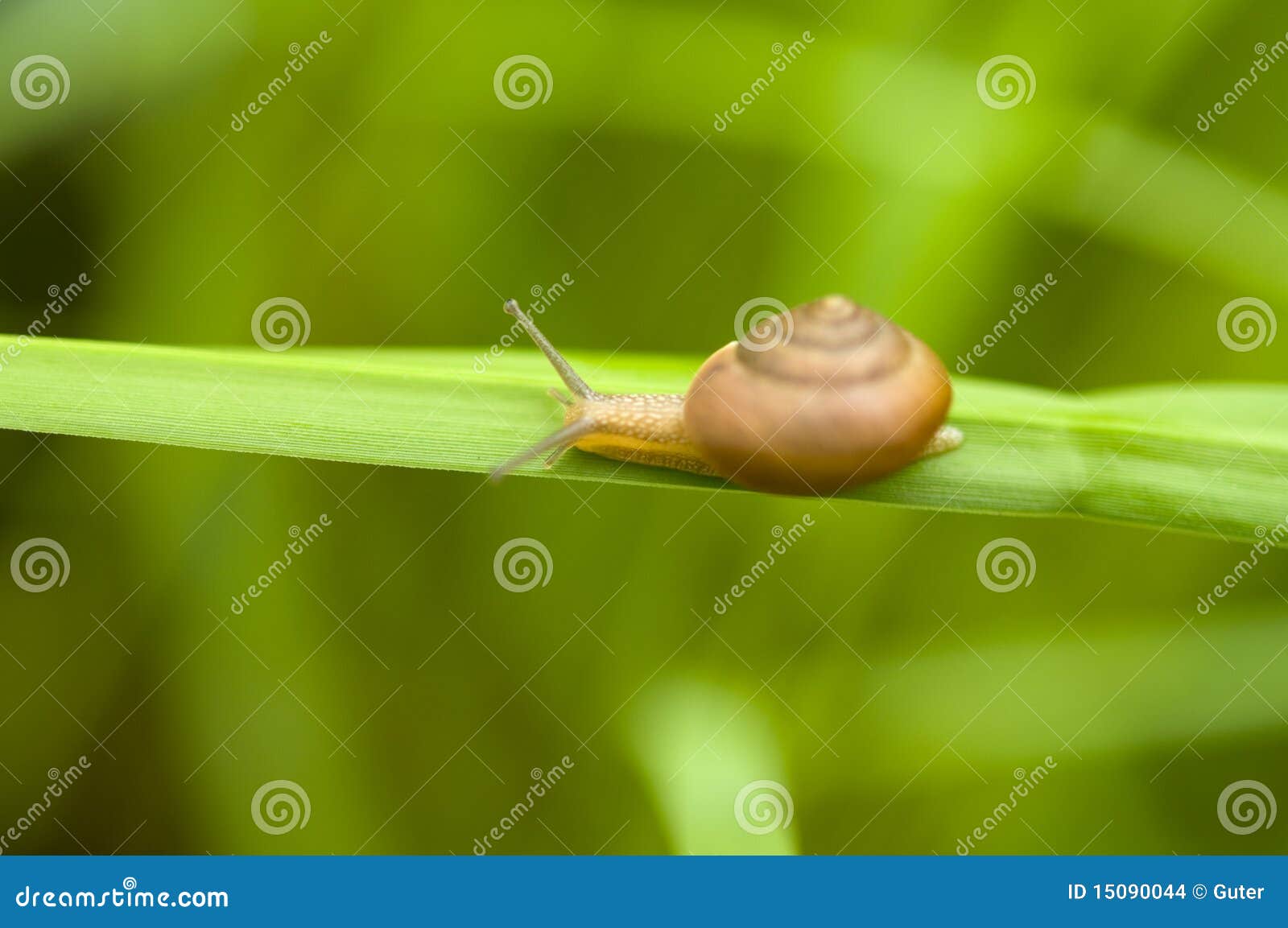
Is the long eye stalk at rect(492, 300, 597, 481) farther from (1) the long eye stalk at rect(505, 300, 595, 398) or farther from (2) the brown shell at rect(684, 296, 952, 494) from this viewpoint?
(2) the brown shell at rect(684, 296, 952, 494)

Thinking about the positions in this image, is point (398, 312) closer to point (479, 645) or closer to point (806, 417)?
point (479, 645)

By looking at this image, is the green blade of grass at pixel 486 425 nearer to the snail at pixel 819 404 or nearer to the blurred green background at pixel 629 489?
the snail at pixel 819 404

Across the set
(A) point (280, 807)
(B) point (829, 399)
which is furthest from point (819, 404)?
(A) point (280, 807)

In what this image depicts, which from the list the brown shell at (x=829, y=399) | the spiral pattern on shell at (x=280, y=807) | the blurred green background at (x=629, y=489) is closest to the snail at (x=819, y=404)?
the brown shell at (x=829, y=399)

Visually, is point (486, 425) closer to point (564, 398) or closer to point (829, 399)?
point (564, 398)

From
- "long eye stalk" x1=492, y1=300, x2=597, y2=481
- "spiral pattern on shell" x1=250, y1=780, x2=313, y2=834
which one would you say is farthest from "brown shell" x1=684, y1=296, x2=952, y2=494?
"spiral pattern on shell" x1=250, y1=780, x2=313, y2=834

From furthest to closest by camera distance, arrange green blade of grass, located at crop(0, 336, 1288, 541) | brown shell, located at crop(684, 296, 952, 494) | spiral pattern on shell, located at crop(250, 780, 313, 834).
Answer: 1. spiral pattern on shell, located at crop(250, 780, 313, 834)
2. brown shell, located at crop(684, 296, 952, 494)
3. green blade of grass, located at crop(0, 336, 1288, 541)
